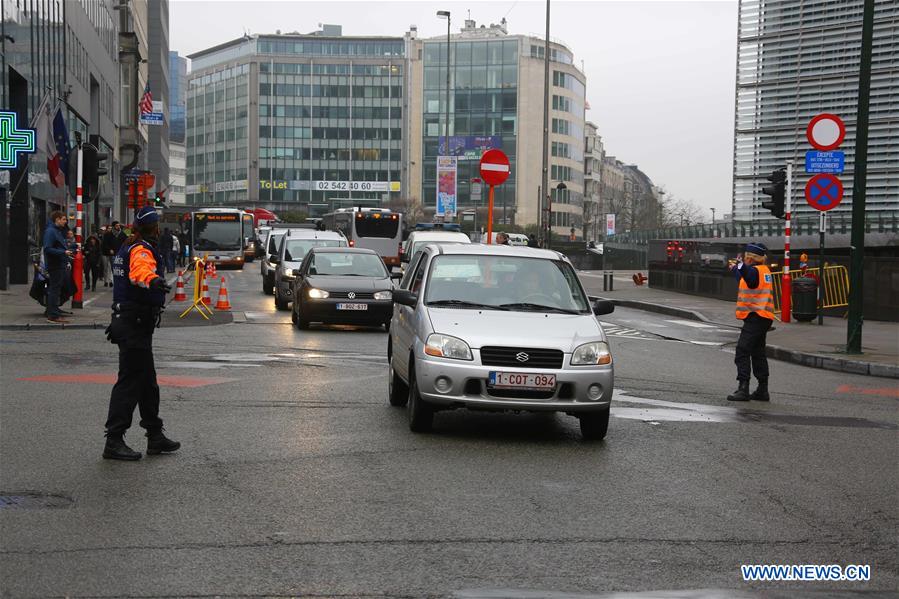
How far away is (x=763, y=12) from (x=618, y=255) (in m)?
31.0

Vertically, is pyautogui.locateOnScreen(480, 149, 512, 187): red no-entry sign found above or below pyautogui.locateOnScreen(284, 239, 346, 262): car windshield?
above

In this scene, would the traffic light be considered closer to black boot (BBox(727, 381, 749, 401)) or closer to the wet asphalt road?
the wet asphalt road

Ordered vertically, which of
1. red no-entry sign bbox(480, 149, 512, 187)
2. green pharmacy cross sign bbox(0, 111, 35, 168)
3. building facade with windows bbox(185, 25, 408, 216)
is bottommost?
red no-entry sign bbox(480, 149, 512, 187)

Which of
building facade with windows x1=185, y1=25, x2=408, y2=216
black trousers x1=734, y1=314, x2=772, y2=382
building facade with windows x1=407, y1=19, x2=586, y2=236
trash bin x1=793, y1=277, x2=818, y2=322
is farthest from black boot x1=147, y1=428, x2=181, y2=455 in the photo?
building facade with windows x1=185, y1=25, x2=408, y2=216

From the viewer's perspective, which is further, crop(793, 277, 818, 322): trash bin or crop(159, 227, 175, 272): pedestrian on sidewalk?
crop(159, 227, 175, 272): pedestrian on sidewalk

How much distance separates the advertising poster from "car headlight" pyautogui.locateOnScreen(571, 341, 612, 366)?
57.6 m

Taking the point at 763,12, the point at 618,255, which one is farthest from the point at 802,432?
the point at 618,255

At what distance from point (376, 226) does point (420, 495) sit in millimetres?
50773

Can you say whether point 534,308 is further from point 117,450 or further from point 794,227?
point 794,227

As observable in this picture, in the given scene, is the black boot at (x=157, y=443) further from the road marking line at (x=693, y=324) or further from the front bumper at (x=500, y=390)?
the road marking line at (x=693, y=324)

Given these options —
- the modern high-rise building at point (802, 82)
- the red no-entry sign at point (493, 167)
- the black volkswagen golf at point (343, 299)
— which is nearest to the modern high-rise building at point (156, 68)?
the modern high-rise building at point (802, 82)

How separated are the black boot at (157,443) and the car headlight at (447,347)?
218cm

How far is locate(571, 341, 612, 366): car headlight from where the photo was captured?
30.6 ft

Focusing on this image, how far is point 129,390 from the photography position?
827 cm
